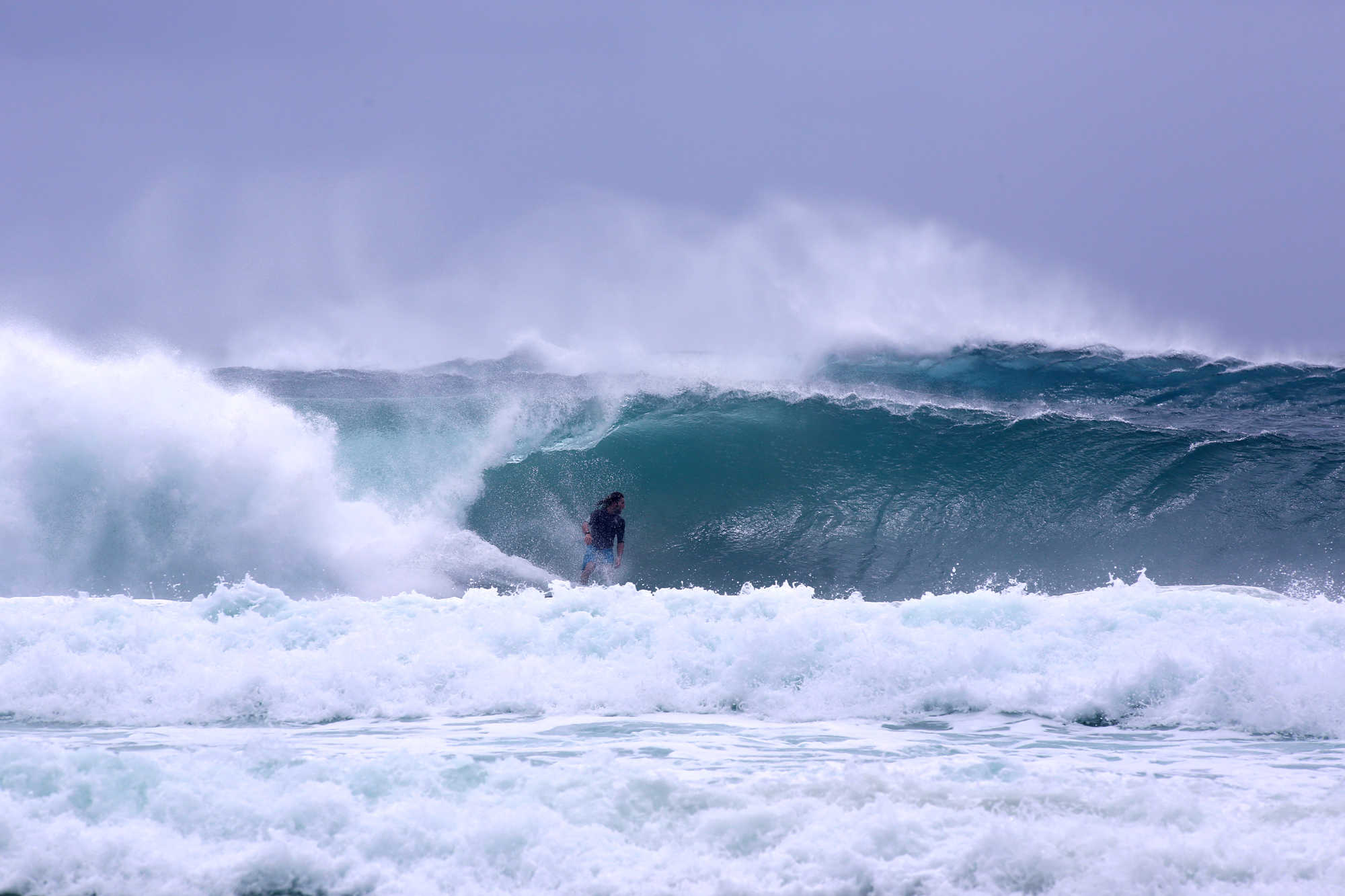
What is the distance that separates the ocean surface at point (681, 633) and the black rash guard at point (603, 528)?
66 cm

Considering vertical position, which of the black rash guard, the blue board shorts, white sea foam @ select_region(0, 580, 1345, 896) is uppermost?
the black rash guard

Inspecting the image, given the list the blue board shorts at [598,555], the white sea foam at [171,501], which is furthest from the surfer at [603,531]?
the white sea foam at [171,501]

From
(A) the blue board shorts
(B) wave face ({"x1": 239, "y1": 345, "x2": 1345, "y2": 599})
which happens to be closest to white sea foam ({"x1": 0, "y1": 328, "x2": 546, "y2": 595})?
(A) the blue board shorts

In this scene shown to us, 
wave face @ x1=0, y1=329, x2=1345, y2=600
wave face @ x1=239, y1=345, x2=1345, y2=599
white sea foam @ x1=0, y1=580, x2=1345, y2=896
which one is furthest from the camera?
wave face @ x1=239, y1=345, x2=1345, y2=599

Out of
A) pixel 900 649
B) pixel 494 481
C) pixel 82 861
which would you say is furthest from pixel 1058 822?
pixel 494 481

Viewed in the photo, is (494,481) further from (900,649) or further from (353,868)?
(353,868)

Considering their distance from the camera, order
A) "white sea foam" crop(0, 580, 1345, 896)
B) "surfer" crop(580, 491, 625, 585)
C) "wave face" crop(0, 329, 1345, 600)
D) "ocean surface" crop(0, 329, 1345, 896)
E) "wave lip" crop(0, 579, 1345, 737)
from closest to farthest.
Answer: "white sea foam" crop(0, 580, 1345, 896) → "ocean surface" crop(0, 329, 1345, 896) → "wave lip" crop(0, 579, 1345, 737) → "surfer" crop(580, 491, 625, 585) → "wave face" crop(0, 329, 1345, 600)

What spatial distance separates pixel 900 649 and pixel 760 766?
1.91 meters

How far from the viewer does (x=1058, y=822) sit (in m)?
3.91

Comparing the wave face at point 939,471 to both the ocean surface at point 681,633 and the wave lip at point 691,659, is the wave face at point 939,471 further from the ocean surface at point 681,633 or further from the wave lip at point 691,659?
the wave lip at point 691,659

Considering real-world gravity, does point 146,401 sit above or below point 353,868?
above

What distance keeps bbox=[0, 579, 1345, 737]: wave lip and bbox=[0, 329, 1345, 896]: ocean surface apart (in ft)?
0.09

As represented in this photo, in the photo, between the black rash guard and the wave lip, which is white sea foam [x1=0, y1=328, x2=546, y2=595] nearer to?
the black rash guard

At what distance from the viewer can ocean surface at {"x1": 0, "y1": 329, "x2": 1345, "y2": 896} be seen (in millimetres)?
3887
